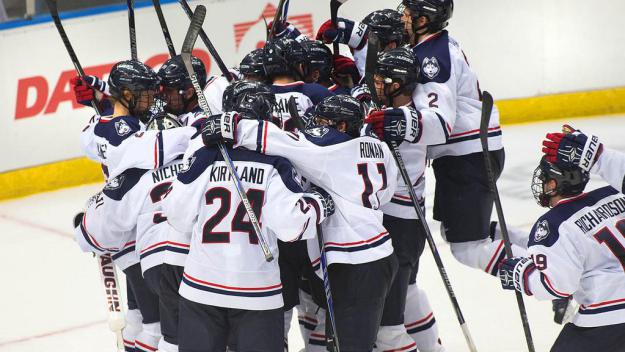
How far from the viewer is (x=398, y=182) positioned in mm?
3539

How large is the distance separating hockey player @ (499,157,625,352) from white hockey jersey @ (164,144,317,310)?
696mm

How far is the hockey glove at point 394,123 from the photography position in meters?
Result: 3.36

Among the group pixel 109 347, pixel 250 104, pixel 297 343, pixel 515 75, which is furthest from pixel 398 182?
pixel 515 75

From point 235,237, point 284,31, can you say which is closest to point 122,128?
point 235,237

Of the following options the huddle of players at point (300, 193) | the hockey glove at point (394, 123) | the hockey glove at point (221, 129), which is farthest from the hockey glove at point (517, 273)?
the hockey glove at point (221, 129)

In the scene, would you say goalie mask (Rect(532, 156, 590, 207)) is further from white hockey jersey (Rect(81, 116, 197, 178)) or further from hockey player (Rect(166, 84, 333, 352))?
white hockey jersey (Rect(81, 116, 197, 178))

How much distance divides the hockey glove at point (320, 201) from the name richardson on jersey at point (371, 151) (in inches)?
6.7

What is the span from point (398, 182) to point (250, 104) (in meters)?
0.76

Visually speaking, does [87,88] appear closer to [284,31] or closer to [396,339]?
[284,31]

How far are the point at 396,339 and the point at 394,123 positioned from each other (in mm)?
755

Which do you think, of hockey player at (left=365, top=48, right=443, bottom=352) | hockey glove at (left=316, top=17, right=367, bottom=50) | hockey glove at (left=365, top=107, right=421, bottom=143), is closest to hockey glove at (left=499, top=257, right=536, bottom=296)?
hockey player at (left=365, top=48, right=443, bottom=352)

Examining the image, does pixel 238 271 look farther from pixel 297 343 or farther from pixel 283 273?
pixel 297 343

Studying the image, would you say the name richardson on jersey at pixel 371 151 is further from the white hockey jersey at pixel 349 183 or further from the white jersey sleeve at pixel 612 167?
the white jersey sleeve at pixel 612 167

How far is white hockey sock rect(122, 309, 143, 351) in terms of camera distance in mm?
3750
